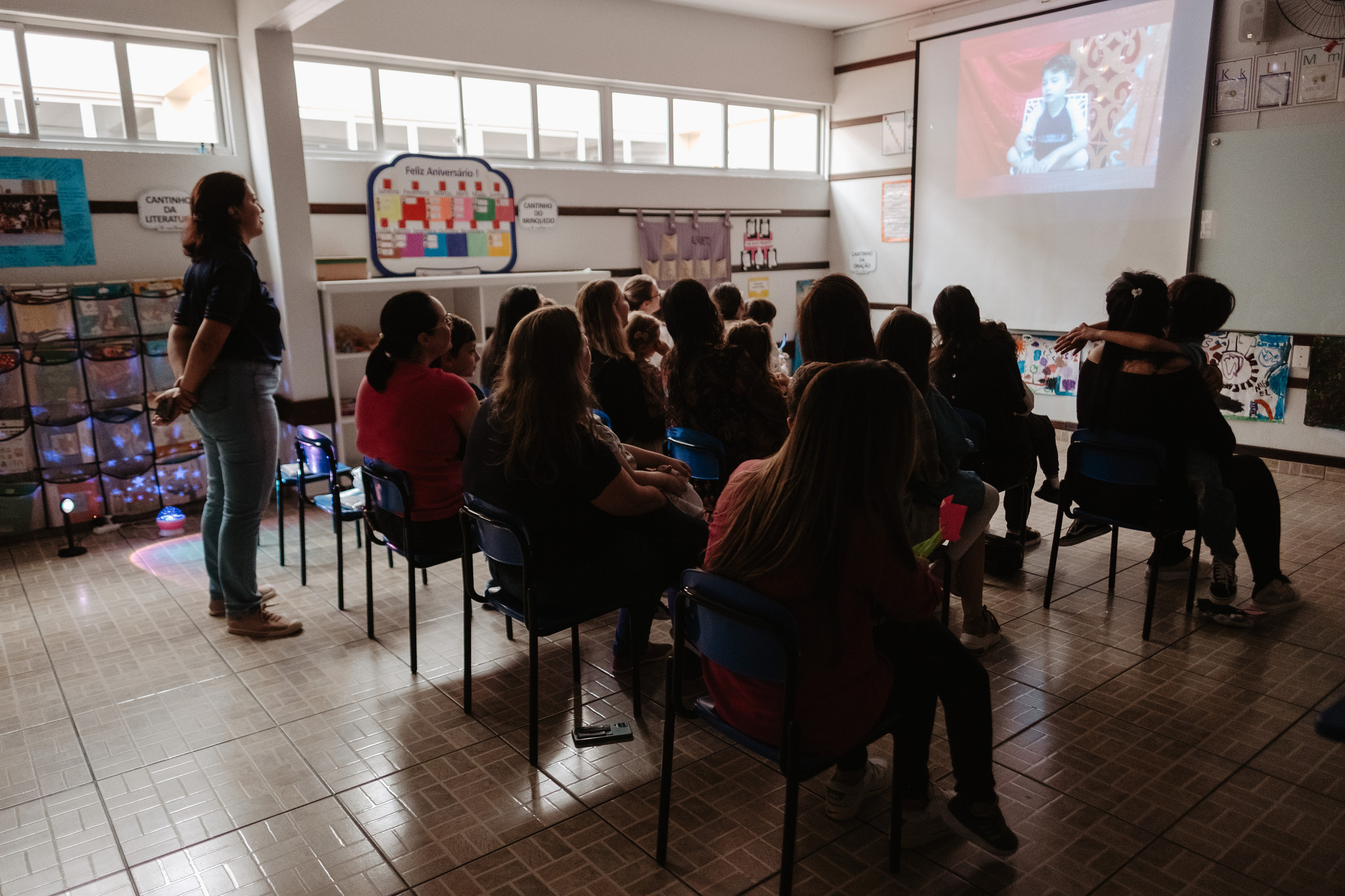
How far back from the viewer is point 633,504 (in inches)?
88.7

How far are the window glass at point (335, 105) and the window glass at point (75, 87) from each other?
3.27 feet

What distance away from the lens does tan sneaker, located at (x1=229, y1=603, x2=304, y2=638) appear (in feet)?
10.4

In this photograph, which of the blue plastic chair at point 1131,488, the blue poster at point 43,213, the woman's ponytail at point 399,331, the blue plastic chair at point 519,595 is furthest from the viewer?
the blue poster at point 43,213

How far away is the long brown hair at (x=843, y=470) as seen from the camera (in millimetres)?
1560

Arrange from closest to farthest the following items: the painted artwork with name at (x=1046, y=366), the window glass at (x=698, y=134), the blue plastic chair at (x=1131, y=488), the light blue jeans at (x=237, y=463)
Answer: the blue plastic chair at (x=1131, y=488), the light blue jeans at (x=237, y=463), the painted artwork with name at (x=1046, y=366), the window glass at (x=698, y=134)

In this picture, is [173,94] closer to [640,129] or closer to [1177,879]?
[640,129]

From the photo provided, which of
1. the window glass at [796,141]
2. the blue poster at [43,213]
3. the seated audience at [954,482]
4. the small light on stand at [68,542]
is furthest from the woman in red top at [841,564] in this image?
the window glass at [796,141]

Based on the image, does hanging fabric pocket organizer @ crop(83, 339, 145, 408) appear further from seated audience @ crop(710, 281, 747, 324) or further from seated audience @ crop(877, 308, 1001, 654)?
seated audience @ crop(877, 308, 1001, 654)

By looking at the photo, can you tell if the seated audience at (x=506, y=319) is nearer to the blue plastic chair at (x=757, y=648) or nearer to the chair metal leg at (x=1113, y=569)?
the blue plastic chair at (x=757, y=648)

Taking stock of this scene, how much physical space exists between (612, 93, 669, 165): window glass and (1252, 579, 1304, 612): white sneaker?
5147 millimetres

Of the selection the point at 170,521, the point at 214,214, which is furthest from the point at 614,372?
the point at 170,521

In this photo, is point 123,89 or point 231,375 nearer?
point 231,375

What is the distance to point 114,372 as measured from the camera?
451cm

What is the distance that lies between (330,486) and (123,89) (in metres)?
2.74
